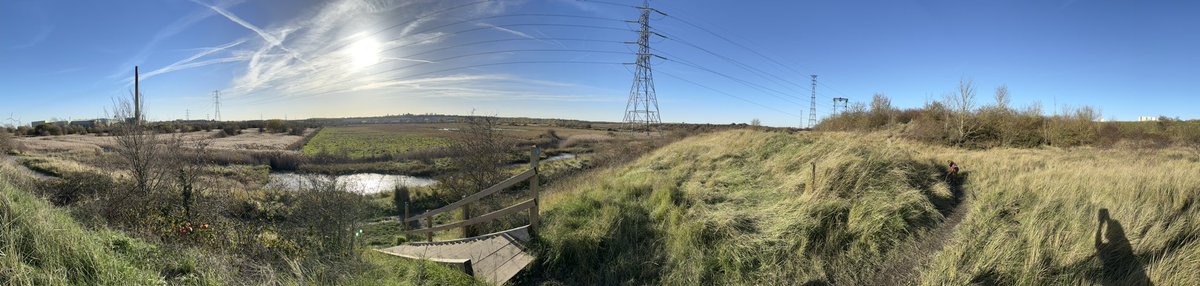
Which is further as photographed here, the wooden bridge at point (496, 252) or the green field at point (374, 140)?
the green field at point (374, 140)

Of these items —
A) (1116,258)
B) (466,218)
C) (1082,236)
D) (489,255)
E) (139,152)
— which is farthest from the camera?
(139,152)

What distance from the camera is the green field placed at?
48.2 metres

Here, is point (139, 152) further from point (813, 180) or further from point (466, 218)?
point (813, 180)

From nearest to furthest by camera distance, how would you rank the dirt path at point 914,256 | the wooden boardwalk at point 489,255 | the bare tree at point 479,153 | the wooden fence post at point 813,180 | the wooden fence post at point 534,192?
the dirt path at point 914,256
the wooden boardwalk at point 489,255
the wooden fence post at point 534,192
the wooden fence post at point 813,180
the bare tree at point 479,153

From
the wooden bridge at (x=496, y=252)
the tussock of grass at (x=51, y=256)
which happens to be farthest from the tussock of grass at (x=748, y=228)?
the tussock of grass at (x=51, y=256)

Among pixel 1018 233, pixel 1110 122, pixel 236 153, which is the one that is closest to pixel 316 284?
pixel 1018 233

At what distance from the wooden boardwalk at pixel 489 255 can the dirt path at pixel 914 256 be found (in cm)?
Answer: 415

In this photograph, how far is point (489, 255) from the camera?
6.23 metres

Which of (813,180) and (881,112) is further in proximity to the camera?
(881,112)

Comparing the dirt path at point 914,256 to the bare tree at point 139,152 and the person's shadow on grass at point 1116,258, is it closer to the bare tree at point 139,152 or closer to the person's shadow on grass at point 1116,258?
the person's shadow on grass at point 1116,258

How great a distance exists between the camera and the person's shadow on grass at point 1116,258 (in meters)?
4.37

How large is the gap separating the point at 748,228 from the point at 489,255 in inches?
144

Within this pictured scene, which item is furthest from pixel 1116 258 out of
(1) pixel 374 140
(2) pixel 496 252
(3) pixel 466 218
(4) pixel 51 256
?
(1) pixel 374 140

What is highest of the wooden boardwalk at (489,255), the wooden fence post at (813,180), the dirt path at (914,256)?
the wooden fence post at (813,180)
